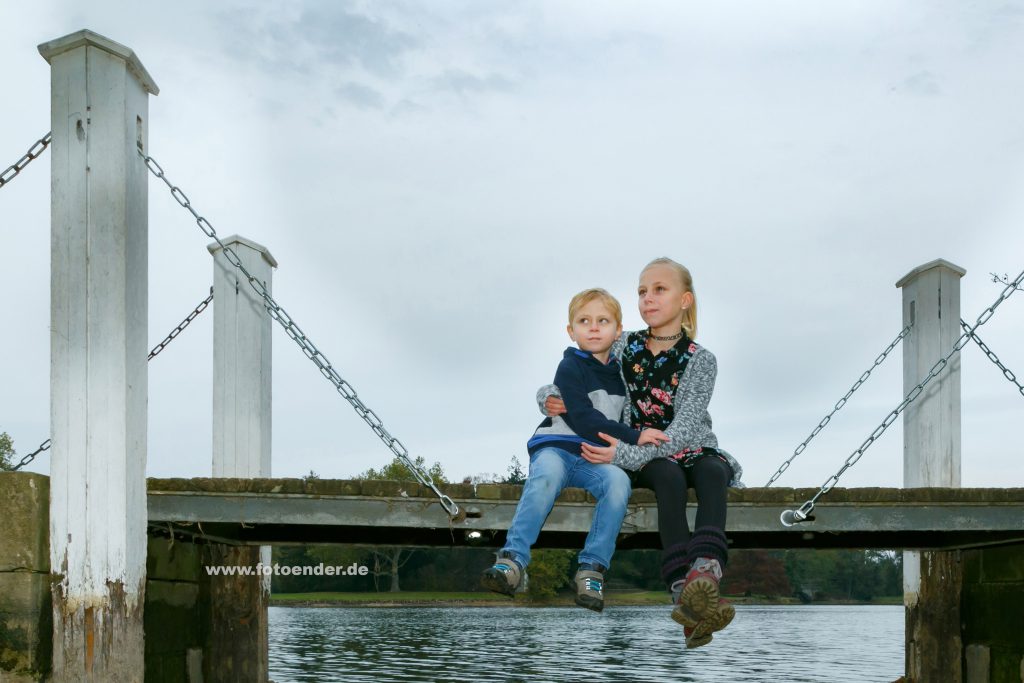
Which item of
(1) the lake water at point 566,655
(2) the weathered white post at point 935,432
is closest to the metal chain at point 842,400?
(2) the weathered white post at point 935,432

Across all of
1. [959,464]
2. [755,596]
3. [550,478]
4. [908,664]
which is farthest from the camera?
[755,596]

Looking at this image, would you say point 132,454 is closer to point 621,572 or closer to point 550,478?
point 550,478

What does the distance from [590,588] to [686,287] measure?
193cm

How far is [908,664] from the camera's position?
456 inches

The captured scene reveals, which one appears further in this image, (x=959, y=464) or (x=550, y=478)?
(x=959, y=464)

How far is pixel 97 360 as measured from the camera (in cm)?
720

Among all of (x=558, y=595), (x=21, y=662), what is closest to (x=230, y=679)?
(x=21, y=662)

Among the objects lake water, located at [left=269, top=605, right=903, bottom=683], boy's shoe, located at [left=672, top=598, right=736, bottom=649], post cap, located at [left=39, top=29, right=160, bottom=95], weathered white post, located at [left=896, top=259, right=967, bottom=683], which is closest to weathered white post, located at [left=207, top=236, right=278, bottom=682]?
post cap, located at [left=39, top=29, right=160, bottom=95]

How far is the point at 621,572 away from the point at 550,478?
88.3 m

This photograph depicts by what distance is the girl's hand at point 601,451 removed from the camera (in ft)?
22.7

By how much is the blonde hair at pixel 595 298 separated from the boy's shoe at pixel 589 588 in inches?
59.0

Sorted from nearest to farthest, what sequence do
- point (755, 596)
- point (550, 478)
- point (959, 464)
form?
point (550, 478), point (959, 464), point (755, 596)

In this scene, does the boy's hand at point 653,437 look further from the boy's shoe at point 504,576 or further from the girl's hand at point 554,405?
the boy's shoe at point 504,576

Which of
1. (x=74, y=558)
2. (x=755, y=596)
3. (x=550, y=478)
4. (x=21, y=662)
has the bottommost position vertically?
(x=755, y=596)
